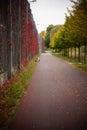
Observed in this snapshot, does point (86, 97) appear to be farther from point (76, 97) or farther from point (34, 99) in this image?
point (34, 99)

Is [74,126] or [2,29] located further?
[2,29]

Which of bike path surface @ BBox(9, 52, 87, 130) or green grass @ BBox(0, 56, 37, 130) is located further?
green grass @ BBox(0, 56, 37, 130)

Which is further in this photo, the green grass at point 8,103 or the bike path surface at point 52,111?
the green grass at point 8,103

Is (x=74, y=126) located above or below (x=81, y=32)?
below

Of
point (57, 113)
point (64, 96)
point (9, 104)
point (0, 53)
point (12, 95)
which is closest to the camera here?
point (57, 113)

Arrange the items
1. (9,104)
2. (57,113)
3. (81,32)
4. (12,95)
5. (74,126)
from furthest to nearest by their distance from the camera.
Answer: (81,32) → (12,95) → (9,104) → (57,113) → (74,126)

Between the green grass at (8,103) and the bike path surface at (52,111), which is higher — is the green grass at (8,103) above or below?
above

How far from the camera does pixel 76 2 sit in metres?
23.2

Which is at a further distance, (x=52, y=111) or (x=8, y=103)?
(x=8, y=103)

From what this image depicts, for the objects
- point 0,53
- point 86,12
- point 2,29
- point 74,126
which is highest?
point 86,12

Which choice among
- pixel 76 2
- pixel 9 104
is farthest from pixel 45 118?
pixel 76 2

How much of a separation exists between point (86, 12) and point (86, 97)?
37.4 feet

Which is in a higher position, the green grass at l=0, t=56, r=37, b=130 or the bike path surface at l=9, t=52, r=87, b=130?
the green grass at l=0, t=56, r=37, b=130

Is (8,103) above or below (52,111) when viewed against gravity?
above
